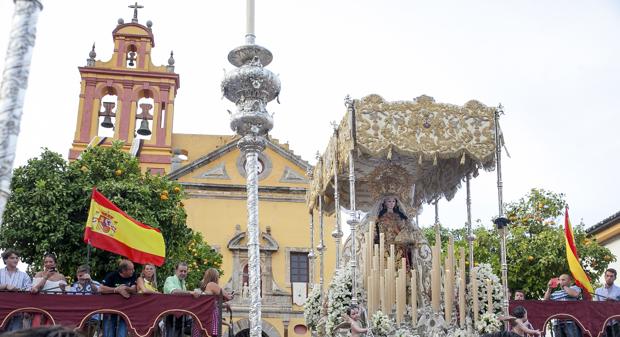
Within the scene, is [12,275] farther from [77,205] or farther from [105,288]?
[77,205]

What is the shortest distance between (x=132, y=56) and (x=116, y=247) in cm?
2235

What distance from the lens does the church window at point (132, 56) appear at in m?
31.0

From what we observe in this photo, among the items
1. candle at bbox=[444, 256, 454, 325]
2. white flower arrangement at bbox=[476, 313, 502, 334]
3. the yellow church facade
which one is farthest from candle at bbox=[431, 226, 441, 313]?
the yellow church facade

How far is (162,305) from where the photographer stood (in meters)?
9.27

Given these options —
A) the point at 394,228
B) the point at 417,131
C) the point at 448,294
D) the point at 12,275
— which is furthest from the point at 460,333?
the point at 12,275

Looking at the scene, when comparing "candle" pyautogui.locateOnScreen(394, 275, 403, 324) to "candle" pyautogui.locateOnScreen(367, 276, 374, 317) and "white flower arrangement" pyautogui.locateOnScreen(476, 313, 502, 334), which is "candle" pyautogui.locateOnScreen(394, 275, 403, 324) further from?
"white flower arrangement" pyautogui.locateOnScreen(476, 313, 502, 334)

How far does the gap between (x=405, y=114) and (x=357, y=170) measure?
2.00m

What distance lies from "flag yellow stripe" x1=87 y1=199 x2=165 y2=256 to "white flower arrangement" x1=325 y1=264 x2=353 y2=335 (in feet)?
9.02

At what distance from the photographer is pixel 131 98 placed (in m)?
29.7

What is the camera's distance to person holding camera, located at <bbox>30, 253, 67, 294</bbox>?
906 centimetres

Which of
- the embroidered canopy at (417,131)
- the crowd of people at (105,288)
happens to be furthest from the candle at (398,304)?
the crowd of people at (105,288)

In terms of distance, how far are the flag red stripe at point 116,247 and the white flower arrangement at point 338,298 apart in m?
2.74

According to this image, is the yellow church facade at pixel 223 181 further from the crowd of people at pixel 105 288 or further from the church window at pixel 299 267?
the crowd of people at pixel 105 288

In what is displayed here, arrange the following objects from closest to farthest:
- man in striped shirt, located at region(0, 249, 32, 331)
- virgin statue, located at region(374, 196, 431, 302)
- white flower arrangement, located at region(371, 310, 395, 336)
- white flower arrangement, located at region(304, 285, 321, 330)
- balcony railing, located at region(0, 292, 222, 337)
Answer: balcony railing, located at region(0, 292, 222, 337) < man in striped shirt, located at region(0, 249, 32, 331) < white flower arrangement, located at region(371, 310, 395, 336) < virgin statue, located at region(374, 196, 431, 302) < white flower arrangement, located at region(304, 285, 321, 330)
